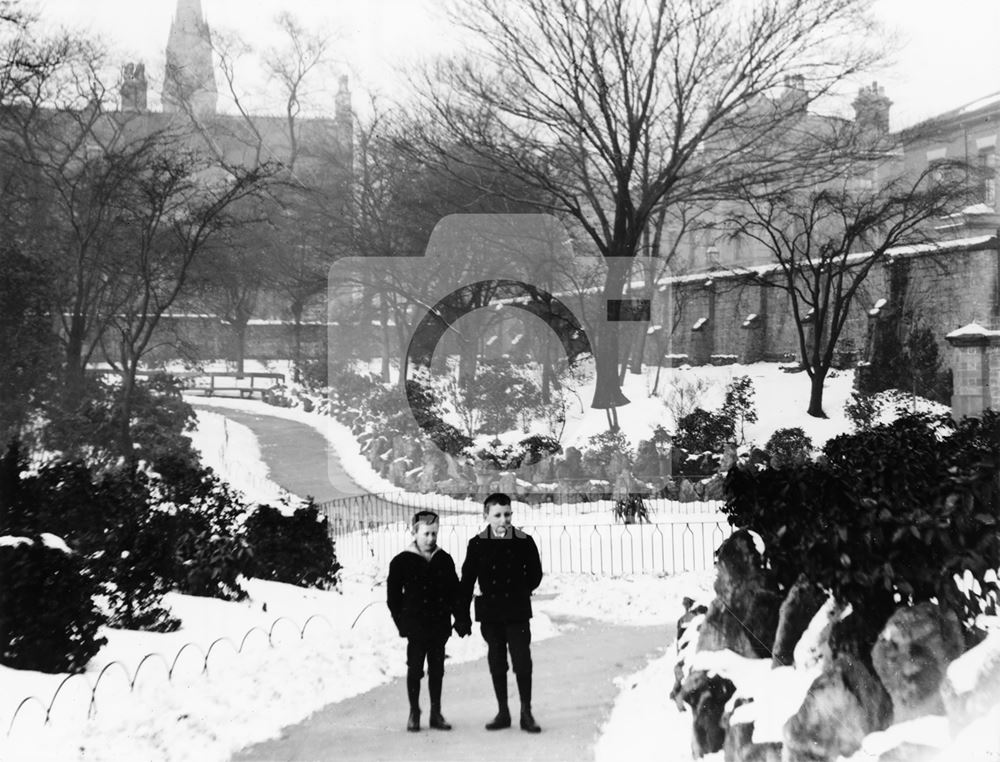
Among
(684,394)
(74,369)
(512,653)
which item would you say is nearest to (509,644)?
(512,653)

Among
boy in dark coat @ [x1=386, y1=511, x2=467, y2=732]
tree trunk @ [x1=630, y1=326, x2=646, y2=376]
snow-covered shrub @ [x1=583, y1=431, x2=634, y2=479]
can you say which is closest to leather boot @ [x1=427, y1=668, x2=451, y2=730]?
boy in dark coat @ [x1=386, y1=511, x2=467, y2=732]

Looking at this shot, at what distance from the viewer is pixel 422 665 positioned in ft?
10.2

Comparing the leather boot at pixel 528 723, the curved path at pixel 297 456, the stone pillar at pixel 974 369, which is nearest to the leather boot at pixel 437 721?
the leather boot at pixel 528 723

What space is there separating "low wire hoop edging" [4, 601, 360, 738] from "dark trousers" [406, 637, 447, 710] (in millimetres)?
444

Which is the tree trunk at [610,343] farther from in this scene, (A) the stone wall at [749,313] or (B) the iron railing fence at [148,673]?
(B) the iron railing fence at [148,673]

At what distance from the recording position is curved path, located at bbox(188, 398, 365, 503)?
356 centimetres

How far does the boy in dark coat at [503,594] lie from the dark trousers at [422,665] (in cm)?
15

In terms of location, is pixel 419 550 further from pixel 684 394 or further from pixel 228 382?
pixel 684 394

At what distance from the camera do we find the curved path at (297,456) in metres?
3.56

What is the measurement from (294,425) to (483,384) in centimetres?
77

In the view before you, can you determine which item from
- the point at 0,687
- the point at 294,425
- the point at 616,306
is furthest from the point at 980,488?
the point at 0,687

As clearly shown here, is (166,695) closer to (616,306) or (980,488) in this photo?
(616,306)

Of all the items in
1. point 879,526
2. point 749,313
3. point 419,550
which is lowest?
point 419,550

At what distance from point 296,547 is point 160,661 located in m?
0.65
